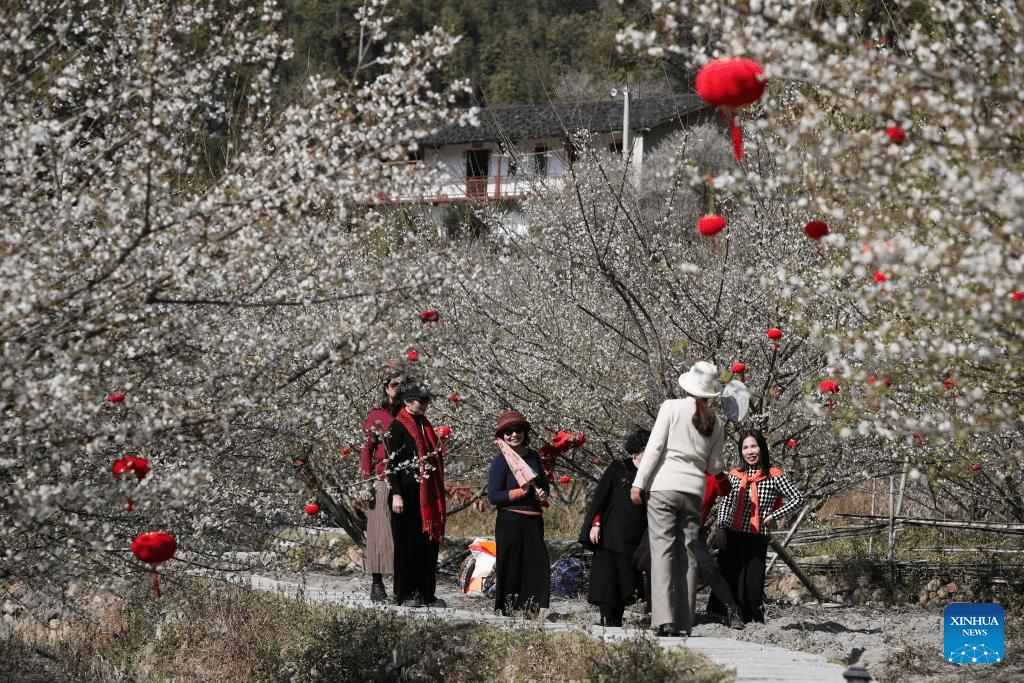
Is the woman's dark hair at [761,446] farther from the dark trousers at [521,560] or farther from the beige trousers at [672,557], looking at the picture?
the dark trousers at [521,560]

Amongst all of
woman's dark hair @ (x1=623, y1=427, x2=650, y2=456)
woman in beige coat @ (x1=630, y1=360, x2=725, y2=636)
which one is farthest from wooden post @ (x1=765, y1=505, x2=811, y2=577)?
woman in beige coat @ (x1=630, y1=360, x2=725, y2=636)

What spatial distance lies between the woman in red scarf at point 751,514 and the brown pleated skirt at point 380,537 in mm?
2475

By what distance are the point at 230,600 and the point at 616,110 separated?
21882 millimetres

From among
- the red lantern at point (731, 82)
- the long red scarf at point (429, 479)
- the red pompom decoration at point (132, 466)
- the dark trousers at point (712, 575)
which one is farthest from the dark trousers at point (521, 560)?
the red lantern at point (731, 82)

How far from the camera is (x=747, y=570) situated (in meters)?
8.26

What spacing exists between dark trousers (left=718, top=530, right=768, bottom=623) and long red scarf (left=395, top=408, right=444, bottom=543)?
6.71 ft

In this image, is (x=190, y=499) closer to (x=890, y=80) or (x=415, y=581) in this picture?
(x=415, y=581)

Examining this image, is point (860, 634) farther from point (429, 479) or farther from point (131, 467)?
point (131, 467)

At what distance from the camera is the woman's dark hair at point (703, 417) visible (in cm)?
721

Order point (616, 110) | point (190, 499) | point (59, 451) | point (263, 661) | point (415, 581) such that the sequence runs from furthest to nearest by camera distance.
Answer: point (616, 110)
point (415, 581)
point (263, 661)
point (190, 499)
point (59, 451)

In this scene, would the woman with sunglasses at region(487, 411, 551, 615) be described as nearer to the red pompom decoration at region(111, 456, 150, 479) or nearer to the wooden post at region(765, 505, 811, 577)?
the wooden post at region(765, 505, 811, 577)

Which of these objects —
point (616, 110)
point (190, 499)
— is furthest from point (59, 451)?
point (616, 110)

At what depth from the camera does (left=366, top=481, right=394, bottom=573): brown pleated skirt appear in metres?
8.95

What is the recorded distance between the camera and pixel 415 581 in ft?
28.9
